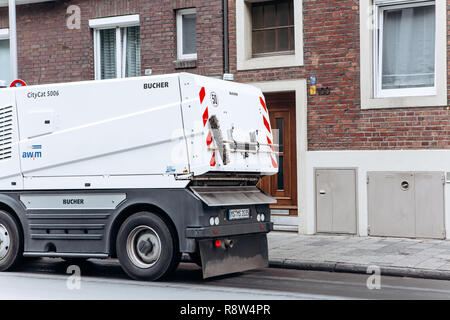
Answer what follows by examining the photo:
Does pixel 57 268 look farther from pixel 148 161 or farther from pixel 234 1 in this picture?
pixel 234 1

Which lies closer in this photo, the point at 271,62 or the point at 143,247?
the point at 143,247

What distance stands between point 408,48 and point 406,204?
2.85 m

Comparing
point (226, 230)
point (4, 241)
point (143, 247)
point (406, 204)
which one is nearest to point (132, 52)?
point (406, 204)

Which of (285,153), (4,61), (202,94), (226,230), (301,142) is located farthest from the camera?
(4,61)

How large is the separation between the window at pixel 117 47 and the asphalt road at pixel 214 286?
688 centimetres

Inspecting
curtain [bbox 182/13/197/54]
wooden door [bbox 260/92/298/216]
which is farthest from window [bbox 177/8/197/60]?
wooden door [bbox 260/92/298/216]

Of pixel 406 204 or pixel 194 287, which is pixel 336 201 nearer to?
pixel 406 204

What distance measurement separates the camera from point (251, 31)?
15789 millimetres

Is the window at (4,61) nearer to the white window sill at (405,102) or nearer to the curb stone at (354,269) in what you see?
the white window sill at (405,102)

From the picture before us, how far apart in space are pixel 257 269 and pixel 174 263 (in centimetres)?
196

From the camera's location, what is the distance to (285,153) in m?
15.6

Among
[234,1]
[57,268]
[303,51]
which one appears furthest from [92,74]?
[57,268]

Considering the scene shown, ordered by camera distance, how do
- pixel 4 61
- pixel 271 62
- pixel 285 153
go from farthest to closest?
pixel 4 61, pixel 285 153, pixel 271 62

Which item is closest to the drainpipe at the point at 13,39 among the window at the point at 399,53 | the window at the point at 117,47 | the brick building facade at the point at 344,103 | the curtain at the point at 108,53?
the window at the point at 117,47
